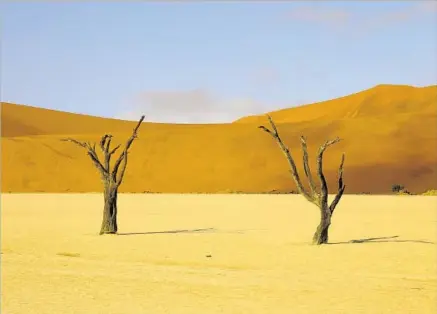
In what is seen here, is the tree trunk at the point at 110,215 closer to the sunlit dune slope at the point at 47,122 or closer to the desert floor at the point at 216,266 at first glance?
the desert floor at the point at 216,266

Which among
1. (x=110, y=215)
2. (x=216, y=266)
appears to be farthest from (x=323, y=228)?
(x=110, y=215)

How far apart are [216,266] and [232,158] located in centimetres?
5543

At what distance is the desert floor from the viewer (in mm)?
10578

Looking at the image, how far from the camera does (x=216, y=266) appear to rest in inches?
588

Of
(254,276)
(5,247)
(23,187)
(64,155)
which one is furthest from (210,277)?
(64,155)

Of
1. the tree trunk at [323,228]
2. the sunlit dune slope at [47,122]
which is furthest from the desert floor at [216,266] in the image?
the sunlit dune slope at [47,122]

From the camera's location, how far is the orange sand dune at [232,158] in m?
61.1

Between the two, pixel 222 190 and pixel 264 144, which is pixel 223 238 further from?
pixel 264 144

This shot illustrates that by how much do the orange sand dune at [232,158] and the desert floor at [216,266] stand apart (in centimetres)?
3175

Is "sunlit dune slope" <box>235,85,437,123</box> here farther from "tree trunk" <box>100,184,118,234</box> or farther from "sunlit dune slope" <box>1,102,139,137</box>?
"tree trunk" <box>100,184,118,234</box>

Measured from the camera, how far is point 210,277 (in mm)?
13203

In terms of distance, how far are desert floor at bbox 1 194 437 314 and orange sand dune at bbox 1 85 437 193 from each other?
104 ft

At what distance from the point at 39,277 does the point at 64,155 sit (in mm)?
58016

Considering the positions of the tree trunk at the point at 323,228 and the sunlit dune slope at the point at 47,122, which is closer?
the tree trunk at the point at 323,228
